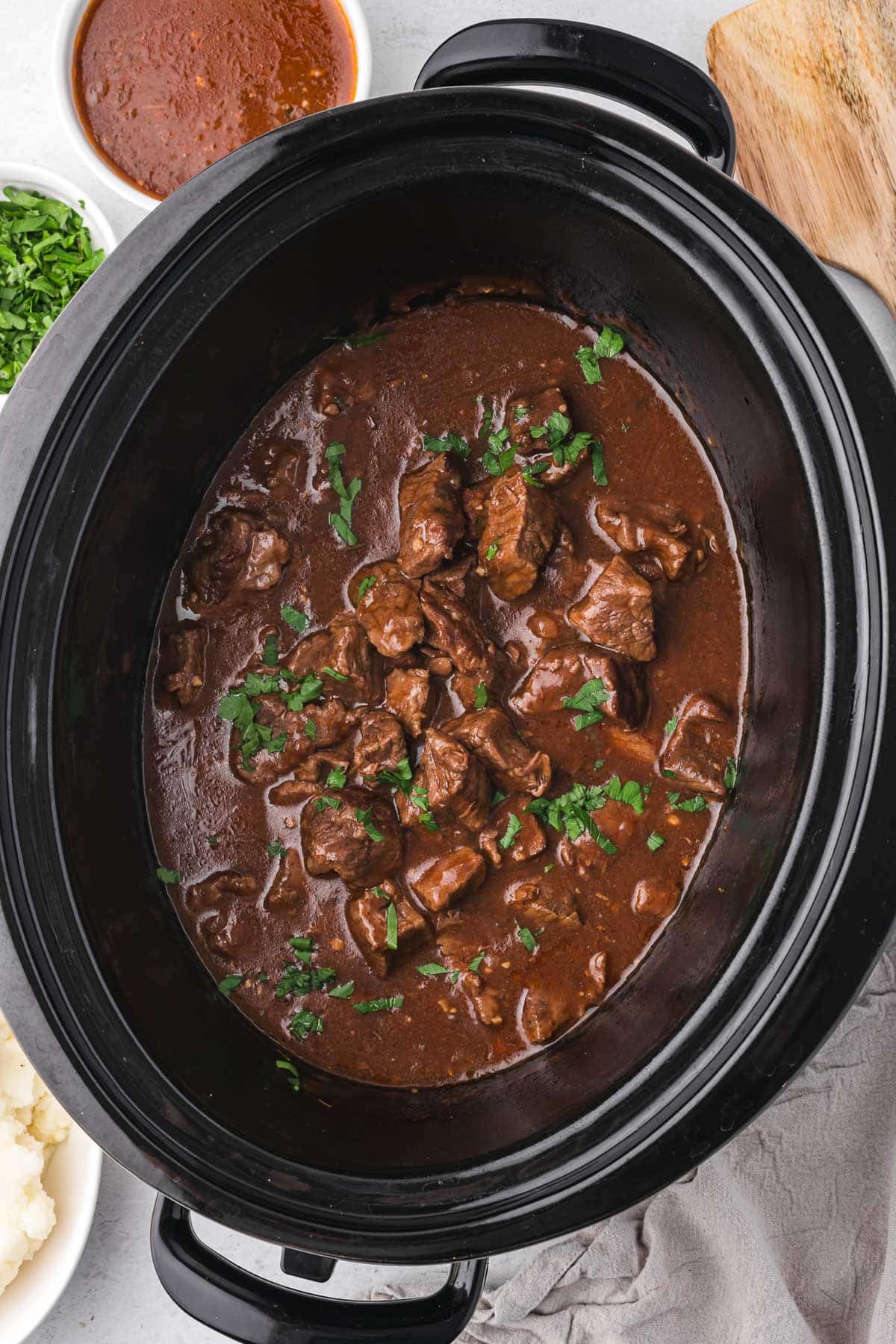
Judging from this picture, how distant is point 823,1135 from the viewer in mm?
3369

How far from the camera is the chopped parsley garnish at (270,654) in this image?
10.2ft

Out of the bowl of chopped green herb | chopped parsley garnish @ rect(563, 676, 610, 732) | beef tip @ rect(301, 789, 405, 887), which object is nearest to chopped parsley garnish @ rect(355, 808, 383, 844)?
beef tip @ rect(301, 789, 405, 887)

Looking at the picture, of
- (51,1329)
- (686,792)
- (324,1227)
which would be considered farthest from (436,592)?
(51,1329)

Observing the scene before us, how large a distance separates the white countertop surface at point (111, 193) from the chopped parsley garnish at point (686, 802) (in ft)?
5.65

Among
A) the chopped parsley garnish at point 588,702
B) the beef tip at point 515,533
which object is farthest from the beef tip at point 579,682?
the beef tip at point 515,533

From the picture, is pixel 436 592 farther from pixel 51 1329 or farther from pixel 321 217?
pixel 51 1329

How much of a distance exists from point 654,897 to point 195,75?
Result: 9.64 feet

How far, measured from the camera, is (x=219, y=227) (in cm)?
265

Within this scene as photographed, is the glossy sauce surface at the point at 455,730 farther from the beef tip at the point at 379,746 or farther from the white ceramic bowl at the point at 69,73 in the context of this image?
the white ceramic bowl at the point at 69,73

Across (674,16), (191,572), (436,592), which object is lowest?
(436,592)

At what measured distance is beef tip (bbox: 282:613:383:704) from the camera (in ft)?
9.98

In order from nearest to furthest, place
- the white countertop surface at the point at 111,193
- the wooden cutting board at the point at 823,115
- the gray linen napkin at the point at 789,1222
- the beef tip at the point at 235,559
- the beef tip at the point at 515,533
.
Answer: the beef tip at the point at 515,533, the beef tip at the point at 235,559, the gray linen napkin at the point at 789,1222, the wooden cutting board at the point at 823,115, the white countertop surface at the point at 111,193

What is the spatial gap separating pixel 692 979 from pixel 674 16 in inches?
125

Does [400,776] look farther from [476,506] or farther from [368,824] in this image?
[476,506]
